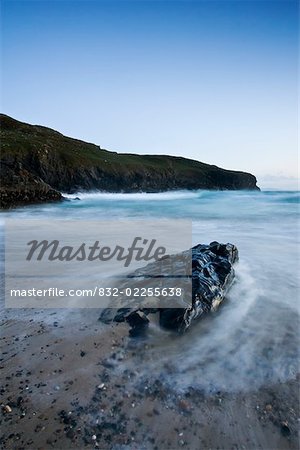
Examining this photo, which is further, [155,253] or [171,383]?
[155,253]

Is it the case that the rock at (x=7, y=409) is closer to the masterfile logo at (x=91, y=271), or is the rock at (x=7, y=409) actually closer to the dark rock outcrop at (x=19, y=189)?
the masterfile logo at (x=91, y=271)

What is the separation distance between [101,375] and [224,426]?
53.4 inches

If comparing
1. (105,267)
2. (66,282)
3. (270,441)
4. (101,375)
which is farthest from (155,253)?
(270,441)

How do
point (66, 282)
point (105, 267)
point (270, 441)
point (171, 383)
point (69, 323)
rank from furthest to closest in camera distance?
point (105, 267) → point (66, 282) → point (69, 323) → point (171, 383) → point (270, 441)

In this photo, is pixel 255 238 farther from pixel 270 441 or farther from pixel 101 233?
pixel 270 441

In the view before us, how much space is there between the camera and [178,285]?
5270 millimetres

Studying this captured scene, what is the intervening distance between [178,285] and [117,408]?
2459 millimetres

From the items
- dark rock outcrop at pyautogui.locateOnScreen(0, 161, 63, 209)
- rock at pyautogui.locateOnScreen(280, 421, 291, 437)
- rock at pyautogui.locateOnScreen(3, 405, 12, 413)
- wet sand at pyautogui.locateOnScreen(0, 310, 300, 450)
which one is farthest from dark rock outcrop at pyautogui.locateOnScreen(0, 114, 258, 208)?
rock at pyautogui.locateOnScreen(280, 421, 291, 437)

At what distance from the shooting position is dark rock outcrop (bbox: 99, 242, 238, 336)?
15.1ft

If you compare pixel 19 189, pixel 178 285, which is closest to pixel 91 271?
pixel 178 285

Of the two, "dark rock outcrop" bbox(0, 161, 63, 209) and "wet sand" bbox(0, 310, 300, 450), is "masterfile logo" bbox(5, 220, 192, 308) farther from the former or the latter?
"dark rock outcrop" bbox(0, 161, 63, 209)

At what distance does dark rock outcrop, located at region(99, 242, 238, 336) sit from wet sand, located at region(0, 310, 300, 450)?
2.30 ft

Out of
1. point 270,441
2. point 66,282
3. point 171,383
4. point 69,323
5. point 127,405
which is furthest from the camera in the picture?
point 66,282

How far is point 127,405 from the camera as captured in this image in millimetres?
3104
